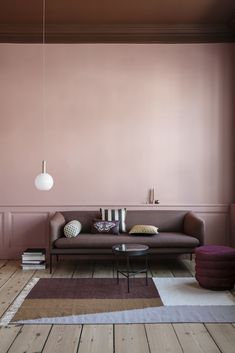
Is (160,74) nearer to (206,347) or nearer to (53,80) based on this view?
(53,80)

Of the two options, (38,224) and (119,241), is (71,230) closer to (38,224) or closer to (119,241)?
(119,241)

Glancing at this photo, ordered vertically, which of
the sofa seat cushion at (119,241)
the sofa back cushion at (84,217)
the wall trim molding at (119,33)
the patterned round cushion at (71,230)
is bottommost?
the sofa seat cushion at (119,241)

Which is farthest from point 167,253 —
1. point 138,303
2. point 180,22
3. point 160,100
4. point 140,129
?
point 180,22

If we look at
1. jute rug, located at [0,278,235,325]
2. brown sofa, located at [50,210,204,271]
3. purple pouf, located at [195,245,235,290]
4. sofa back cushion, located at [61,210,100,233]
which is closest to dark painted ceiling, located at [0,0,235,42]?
sofa back cushion, located at [61,210,100,233]

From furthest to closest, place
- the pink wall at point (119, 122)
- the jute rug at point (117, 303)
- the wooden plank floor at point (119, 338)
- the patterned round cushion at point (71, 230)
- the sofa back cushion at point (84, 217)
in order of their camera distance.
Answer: the pink wall at point (119, 122) < the sofa back cushion at point (84, 217) < the patterned round cushion at point (71, 230) < the jute rug at point (117, 303) < the wooden plank floor at point (119, 338)

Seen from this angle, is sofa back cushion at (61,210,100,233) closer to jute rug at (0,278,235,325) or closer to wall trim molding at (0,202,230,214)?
wall trim molding at (0,202,230,214)

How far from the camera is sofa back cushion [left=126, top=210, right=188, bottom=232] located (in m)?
5.82

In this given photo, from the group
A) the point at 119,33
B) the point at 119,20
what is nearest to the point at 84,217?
the point at 119,33

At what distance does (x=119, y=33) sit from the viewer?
5.95 metres

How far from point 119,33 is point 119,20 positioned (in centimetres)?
23

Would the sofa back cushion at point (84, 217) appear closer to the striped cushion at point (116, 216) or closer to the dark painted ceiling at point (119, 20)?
the striped cushion at point (116, 216)

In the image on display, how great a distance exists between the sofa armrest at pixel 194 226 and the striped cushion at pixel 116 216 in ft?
2.91

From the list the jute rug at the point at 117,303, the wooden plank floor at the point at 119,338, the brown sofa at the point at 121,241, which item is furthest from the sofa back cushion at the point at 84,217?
the wooden plank floor at the point at 119,338

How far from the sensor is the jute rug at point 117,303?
353 centimetres
